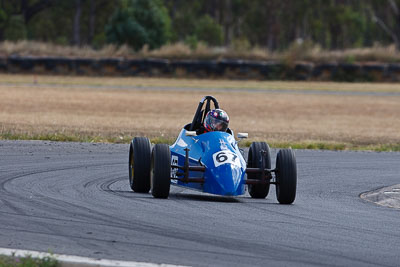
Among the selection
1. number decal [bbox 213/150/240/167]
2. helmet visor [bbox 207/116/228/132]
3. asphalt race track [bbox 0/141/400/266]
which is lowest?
asphalt race track [bbox 0/141/400/266]

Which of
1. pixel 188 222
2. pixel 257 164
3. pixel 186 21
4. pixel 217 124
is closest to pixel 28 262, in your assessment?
pixel 188 222

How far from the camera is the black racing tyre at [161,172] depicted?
35.5ft

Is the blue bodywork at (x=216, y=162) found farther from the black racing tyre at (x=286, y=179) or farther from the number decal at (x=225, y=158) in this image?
the black racing tyre at (x=286, y=179)

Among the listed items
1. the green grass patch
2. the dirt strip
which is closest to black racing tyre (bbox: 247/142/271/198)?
the dirt strip

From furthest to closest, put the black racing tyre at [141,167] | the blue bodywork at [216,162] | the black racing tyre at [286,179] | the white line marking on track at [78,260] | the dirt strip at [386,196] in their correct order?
the dirt strip at [386,196] → the black racing tyre at [141,167] → the black racing tyre at [286,179] → the blue bodywork at [216,162] → the white line marking on track at [78,260]

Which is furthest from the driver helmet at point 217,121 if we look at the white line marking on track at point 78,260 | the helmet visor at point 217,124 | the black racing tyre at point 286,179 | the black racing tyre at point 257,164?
the white line marking on track at point 78,260

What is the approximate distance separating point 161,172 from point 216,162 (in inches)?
26.6

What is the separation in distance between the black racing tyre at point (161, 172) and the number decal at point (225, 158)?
0.58 meters

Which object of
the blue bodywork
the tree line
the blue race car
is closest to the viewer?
the blue bodywork

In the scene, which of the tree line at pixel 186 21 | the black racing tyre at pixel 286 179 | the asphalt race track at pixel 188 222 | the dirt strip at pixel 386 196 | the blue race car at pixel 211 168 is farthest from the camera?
the tree line at pixel 186 21

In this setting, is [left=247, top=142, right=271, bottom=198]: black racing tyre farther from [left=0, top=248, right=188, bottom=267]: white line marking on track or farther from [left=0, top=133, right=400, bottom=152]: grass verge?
[left=0, top=133, right=400, bottom=152]: grass verge

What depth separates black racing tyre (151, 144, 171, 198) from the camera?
35.5 ft

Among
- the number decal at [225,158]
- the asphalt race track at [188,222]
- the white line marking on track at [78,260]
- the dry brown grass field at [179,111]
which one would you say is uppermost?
the number decal at [225,158]

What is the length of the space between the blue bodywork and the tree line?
40345 millimetres
